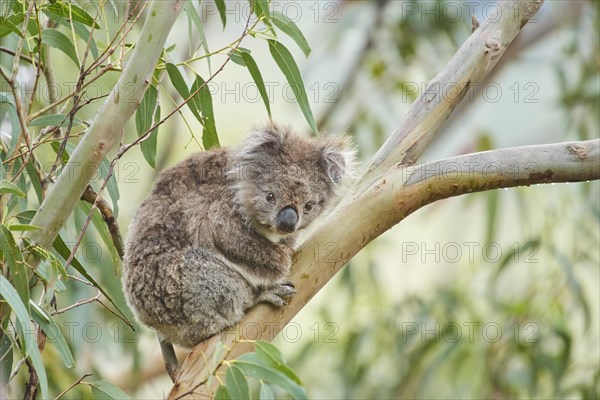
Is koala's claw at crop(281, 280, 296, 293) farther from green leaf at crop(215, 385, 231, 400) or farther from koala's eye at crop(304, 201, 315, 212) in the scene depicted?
green leaf at crop(215, 385, 231, 400)

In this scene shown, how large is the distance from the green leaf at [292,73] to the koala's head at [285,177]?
0.32 meters

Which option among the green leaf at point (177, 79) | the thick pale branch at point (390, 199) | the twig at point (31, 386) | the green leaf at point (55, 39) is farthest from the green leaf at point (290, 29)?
the twig at point (31, 386)

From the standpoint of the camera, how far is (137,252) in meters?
2.45

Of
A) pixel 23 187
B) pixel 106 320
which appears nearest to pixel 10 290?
pixel 23 187

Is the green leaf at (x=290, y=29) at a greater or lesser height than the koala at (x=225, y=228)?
greater

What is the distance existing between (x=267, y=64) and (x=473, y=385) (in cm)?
235

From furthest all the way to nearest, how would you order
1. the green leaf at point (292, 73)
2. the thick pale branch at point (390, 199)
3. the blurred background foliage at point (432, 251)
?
the blurred background foliage at point (432, 251)
the green leaf at point (292, 73)
the thick pale branch at point (390, 199)

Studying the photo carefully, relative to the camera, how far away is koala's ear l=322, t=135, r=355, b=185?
2734 mm

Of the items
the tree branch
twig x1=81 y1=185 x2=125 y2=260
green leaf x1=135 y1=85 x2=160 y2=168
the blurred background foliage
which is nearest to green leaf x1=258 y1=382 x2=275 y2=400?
the tree branch

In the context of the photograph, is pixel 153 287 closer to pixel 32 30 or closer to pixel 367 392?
pixel 32 30

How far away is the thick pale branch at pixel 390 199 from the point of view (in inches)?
82.9

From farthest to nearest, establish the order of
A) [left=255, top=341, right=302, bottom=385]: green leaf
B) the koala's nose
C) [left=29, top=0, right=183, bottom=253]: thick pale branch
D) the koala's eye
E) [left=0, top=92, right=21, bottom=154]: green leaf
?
the koala's eye, the koala's nose, [left=0, top=92, right=21, bottom=154]: green leaf, [left=29, top=0, right=183, bottom=253]: thick pale branch, [left=255, top=341, right=302, bottom=385]: green leaf

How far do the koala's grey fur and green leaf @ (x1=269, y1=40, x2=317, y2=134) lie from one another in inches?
13.0

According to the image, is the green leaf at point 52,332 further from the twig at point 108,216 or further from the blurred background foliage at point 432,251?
the blurred background foliage at point 432,251
